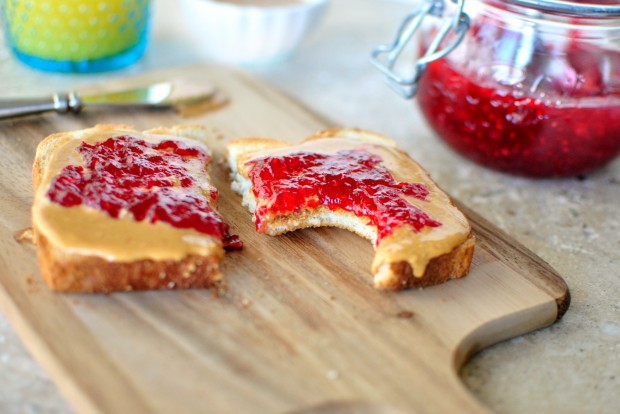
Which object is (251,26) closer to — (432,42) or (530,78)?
(432,42)

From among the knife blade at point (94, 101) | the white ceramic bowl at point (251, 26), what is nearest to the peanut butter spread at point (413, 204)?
the knife blade at point (94, 101)

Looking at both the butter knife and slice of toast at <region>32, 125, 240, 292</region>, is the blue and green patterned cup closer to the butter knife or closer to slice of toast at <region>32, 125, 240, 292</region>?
the butter knife

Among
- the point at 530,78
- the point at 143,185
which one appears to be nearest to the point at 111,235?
the point at 143,185

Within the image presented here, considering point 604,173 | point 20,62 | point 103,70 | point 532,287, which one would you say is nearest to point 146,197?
point 532,287

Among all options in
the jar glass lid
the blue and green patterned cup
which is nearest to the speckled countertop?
the blue and green patterned cup

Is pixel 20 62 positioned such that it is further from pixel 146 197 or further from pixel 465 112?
pixel 465 112

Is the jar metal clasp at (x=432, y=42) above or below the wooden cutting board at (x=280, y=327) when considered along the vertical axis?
above

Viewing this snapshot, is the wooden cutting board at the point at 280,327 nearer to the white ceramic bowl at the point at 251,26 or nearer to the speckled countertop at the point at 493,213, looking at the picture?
the speckled countertop at the point at 493,213
